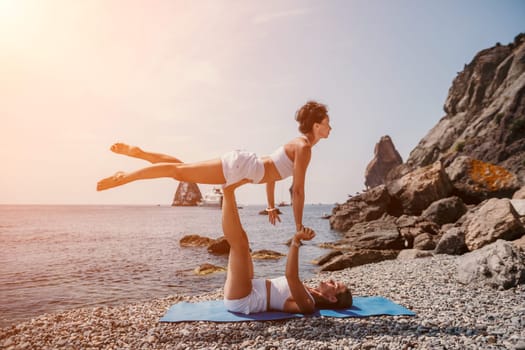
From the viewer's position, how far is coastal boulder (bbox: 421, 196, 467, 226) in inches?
864

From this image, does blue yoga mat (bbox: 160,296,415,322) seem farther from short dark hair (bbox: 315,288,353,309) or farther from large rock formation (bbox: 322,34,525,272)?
large rock formation (bbox: 322,34,525,272)

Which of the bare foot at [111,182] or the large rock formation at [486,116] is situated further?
the large rock formation at [486,116]

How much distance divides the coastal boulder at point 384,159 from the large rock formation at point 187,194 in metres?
92.3

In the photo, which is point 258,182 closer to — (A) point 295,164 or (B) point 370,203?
(A) point 295,164

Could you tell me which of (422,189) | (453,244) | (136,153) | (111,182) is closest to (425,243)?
(453,244)

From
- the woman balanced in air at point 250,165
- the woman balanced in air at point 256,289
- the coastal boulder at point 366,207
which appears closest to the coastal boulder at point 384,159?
the coastal boulder at point 366,207

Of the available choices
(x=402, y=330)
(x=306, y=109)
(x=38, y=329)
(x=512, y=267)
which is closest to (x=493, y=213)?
(x=512, y=267)

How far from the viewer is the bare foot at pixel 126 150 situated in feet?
20.8

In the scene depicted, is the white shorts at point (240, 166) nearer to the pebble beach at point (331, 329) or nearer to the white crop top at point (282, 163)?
the white crop top at point (282, 163)

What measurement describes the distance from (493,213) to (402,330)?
28.5 feet

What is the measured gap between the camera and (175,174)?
5.82 metres

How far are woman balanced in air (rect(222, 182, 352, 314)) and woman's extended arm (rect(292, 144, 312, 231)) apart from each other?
3.37ft

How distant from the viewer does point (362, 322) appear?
579 cm

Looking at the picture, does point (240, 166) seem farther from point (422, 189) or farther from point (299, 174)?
point (422, 189)
